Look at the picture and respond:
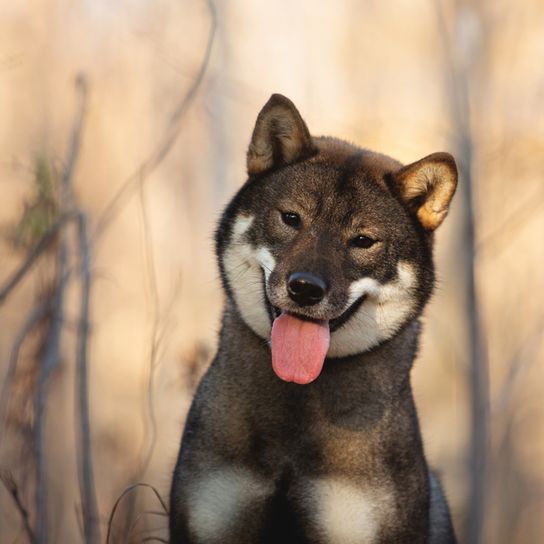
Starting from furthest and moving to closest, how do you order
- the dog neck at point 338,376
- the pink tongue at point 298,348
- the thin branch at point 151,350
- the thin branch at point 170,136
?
the thin branch at point 170,136 < the thin branch at point 151,350 < the dog neck at point 338,376 < the pink tongue at point 298,348

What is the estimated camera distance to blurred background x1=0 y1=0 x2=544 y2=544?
6.08 metres

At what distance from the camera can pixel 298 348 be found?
3.14 m

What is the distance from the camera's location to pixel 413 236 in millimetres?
3377

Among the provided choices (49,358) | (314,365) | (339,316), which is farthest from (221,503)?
(49,358)

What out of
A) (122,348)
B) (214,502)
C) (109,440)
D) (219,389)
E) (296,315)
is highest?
(296,315)

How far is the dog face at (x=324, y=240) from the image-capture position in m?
3.12

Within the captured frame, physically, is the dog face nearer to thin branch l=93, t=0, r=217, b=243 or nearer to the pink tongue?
the pink tongue

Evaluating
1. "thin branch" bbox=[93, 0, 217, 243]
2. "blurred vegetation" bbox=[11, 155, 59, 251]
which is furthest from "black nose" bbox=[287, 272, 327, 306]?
"thin branch" bbox=[93, 0, 217, 243]

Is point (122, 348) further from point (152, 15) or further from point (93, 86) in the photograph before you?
point (152, 15)

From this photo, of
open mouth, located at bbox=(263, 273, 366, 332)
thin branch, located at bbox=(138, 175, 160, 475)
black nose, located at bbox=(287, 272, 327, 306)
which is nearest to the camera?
black nose, located at bbox=(287, 272, 327, 306)

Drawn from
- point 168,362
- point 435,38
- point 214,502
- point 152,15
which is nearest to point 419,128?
point 435,38

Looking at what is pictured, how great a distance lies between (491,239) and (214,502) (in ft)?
12.8

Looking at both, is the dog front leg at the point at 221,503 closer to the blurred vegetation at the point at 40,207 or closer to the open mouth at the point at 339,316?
the open mouth at the point at 339,316

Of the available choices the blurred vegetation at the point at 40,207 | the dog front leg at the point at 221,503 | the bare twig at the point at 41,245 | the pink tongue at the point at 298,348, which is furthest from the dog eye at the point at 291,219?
the blurred vegetation at the point at 40,207
